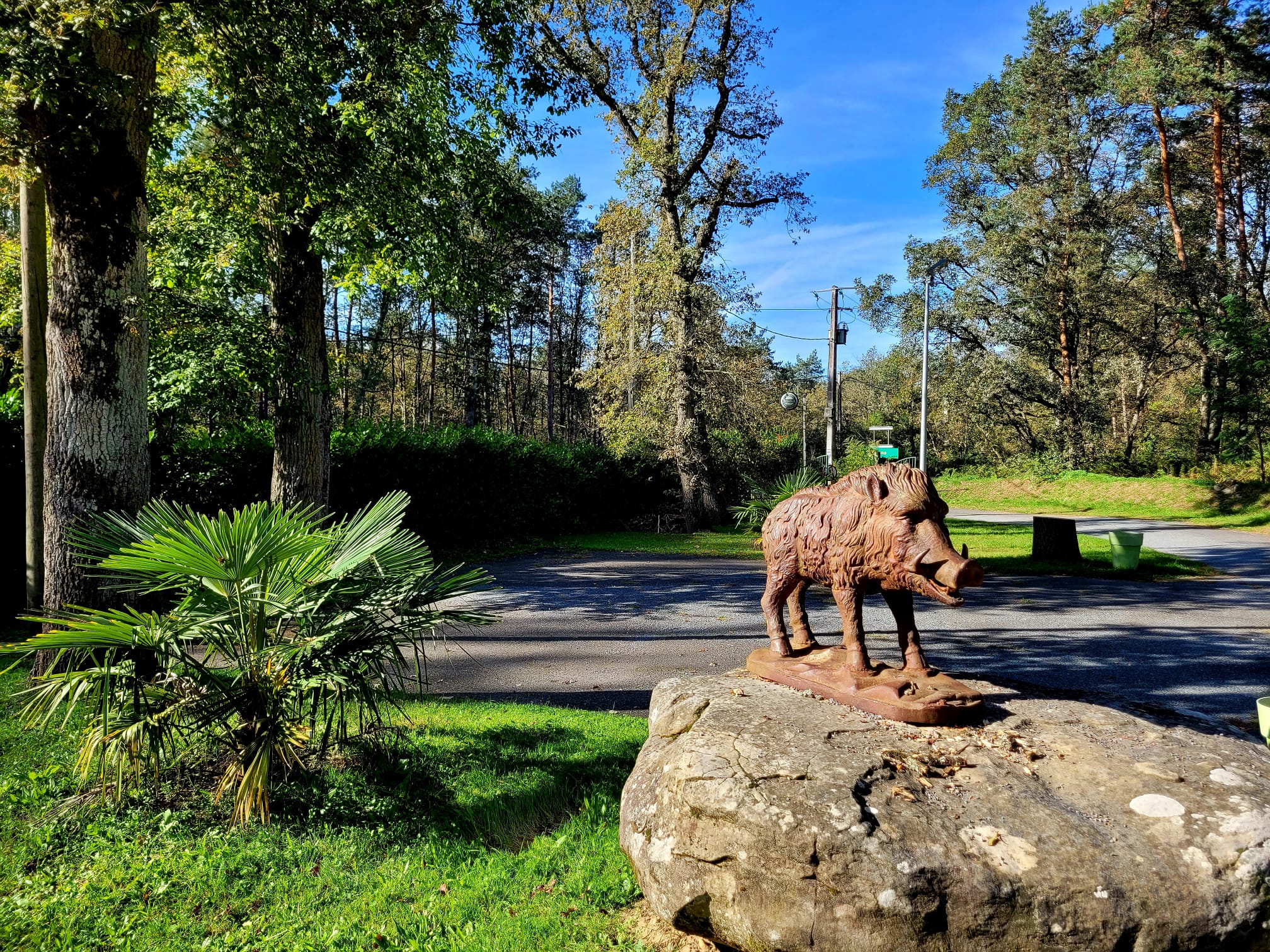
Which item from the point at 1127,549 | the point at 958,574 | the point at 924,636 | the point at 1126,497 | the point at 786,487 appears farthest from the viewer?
the point at 1126,497

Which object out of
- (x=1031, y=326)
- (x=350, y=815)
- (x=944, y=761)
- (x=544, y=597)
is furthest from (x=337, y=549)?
(x=1031, y=326)

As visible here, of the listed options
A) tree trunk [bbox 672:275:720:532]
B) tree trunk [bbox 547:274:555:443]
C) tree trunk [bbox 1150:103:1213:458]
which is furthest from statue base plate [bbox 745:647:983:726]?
tree trunk [bbox 547:274:555:443]

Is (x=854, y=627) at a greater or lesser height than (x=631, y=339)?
lesser

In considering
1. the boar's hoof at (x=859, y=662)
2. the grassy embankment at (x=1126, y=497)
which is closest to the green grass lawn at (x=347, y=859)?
the boar's hoof at (x=859, y=662)

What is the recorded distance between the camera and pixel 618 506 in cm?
2314

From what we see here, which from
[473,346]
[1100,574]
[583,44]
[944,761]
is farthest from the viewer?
[473,346]

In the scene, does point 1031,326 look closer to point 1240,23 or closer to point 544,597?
point 1240,23

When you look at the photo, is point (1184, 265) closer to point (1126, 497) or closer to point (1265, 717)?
point (1126, 497)

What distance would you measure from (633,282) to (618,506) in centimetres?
756

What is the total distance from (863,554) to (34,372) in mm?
7192

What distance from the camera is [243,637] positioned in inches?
141

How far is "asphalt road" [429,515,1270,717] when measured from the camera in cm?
651

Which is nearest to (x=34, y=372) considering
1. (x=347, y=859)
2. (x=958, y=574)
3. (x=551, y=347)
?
(x=347, y=859)

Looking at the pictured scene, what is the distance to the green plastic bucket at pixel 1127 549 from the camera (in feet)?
41.9
